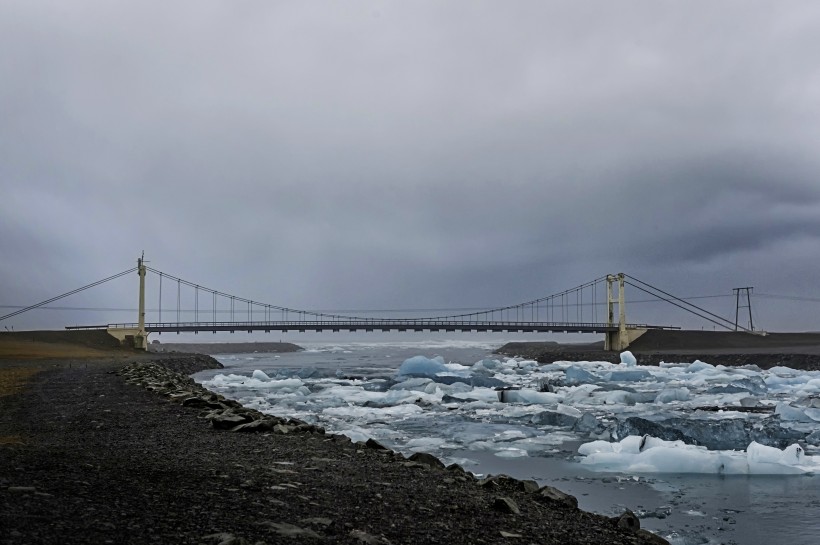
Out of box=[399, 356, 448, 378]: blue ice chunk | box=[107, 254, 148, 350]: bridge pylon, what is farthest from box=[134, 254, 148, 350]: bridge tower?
box=[399, 356, 448, 378]: blue ice chunk

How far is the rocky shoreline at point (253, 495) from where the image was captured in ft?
13.3

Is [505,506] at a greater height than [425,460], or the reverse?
[505,506]

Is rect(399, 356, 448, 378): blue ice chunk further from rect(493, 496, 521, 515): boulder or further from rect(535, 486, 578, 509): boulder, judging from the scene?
rect(493, 496, 521, 515): boulder

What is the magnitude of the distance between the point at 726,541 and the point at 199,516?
5.03 meters

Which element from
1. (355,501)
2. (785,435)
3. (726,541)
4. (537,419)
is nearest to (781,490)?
(726,541)

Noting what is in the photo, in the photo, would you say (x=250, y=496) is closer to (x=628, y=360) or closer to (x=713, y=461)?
(x=713, y=461)

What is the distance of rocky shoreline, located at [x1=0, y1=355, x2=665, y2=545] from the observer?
13.3 feet

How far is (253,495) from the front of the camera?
5.04 m

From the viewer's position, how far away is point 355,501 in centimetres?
521

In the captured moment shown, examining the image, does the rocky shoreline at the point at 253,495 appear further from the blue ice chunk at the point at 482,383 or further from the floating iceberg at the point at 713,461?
the blue ice chunk at the point at 482,383

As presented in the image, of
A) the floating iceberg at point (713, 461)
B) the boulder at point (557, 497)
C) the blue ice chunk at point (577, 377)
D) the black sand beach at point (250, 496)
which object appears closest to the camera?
the black sand beach at point (250, 496)

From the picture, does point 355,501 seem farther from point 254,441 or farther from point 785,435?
point 785,435

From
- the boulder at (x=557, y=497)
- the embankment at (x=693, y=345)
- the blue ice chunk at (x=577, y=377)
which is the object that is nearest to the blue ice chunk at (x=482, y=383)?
the blue ice chunk at (x=577, y=377)

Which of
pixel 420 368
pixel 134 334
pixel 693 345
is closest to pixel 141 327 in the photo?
pixel 134 334
